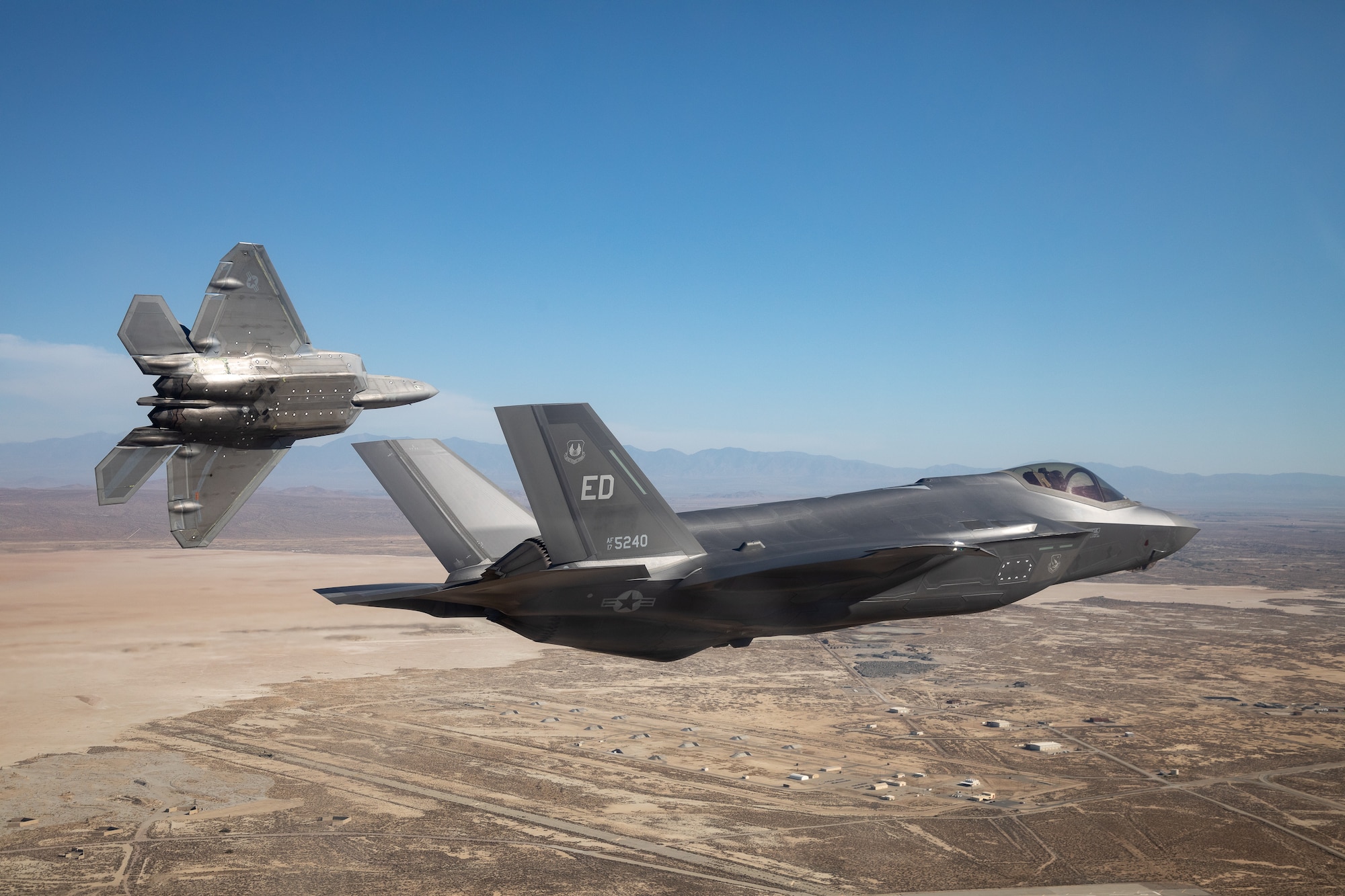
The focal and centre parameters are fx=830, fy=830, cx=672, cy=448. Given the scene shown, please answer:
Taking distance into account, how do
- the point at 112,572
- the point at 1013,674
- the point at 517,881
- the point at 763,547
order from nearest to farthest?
the point at 763,547
the point at 517,881
the point at 1013,674
the point at 112,572

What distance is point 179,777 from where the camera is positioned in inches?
2122

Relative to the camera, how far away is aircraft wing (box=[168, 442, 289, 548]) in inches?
587

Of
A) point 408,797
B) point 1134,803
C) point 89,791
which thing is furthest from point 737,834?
point 89,791

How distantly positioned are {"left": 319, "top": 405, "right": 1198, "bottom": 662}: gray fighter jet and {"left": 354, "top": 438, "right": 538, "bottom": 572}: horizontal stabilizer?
4 centimetres

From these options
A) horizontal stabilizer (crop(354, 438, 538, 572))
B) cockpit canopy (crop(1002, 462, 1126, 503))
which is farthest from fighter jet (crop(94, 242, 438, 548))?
cockpit canopy (crop(1002, 462, 1126, 503))

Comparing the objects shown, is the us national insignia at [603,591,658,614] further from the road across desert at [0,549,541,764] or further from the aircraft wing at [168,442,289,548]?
the road across desert at [0,549,541,764]

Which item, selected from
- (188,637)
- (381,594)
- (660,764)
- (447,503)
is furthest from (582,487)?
(188,637)

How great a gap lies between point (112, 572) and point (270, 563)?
2813 centimetres

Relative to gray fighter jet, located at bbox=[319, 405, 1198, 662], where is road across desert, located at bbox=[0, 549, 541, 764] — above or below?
below

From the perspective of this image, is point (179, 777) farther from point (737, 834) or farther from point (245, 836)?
point (737, 834)

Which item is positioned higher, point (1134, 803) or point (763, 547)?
point (763, 547)

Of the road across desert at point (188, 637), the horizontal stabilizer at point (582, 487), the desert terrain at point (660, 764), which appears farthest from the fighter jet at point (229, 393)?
the road across desert at point (188, 637)

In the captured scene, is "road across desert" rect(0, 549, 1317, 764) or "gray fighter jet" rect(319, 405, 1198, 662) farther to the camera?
"road across desert" rect(0, 549, 1317, 764)

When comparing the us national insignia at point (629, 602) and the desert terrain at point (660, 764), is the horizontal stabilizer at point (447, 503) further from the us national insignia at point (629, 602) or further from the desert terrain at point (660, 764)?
the desert terrain at point (660, 764)
